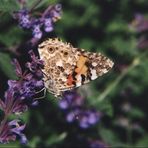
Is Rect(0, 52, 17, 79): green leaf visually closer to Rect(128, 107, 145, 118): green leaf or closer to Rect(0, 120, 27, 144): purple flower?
Rect(0, 120, 27, 144): purple flower

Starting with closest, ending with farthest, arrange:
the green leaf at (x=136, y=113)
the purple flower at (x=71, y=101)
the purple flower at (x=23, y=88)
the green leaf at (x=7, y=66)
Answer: the purple flower at (x=23, y=88), the green leaf at (x=7, y=66), the purple flower at (x=71, y=101), the green leaf at (x=136, y=113)

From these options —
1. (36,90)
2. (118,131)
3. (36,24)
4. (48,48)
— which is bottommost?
(36,90)

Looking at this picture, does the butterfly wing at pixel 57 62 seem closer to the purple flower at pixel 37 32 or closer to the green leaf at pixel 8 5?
the purple flower at pixel 37 32

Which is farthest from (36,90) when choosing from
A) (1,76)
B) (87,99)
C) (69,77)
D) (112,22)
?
(112,22)

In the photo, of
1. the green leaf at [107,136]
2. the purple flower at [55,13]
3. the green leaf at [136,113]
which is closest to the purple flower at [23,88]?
the purple flower at [55,13]

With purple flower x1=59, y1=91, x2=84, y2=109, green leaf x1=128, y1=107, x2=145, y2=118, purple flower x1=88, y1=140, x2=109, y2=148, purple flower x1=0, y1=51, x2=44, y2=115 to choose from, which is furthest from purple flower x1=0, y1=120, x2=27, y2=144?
green leaf x1=128, y1=107, x2=145, y2=118

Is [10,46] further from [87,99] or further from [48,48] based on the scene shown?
[87,99]
